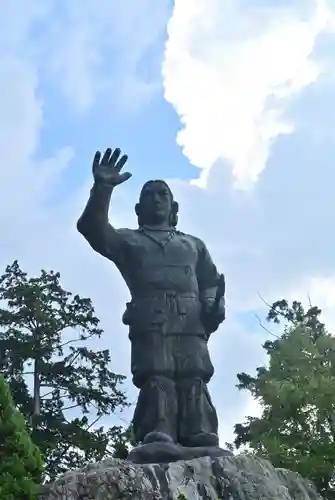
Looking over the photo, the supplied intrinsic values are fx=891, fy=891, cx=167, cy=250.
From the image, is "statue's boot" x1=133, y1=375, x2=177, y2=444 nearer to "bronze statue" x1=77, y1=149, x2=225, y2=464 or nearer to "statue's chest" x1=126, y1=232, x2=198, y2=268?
"bronze statue" x1=77, y1=149, x2=225, y2=464

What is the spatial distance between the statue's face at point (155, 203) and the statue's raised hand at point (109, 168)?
1.96 ft

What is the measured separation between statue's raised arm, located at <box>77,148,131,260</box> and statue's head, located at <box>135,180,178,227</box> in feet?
1.35

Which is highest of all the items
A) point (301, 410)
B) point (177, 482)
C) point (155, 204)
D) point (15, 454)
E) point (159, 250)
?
point (301, 410)

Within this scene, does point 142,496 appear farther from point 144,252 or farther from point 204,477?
point 144,252

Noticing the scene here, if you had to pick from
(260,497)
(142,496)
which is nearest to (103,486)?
(142,496)

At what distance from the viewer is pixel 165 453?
22.1 feet

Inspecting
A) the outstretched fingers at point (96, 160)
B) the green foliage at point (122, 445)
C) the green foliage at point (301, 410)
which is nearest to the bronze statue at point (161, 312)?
the outstretched fingers at point (96, 160)

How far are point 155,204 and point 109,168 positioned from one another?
2.43 ft

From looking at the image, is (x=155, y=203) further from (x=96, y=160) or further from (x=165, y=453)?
(x=165, y=453)

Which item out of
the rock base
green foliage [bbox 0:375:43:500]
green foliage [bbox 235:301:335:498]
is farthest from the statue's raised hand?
green foliage [bbox 235:301:335:498]

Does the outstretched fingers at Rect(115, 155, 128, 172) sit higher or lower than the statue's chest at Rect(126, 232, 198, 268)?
higher

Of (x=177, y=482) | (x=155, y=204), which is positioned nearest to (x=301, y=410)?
(x=155, y=204)

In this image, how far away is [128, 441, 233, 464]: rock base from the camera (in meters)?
6.72

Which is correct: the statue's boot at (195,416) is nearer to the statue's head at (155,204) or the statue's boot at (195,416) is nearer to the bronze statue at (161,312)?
the bronze statue at (161,312)
